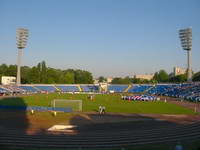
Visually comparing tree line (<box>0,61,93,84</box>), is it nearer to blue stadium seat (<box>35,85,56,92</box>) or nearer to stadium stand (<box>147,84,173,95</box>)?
blue stadium seat (<box>35,85,56,92</box>)

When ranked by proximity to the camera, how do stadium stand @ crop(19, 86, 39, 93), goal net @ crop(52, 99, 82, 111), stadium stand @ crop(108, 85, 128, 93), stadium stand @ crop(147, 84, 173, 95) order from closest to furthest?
goal net @ crop(52, 99, 82, 111), stadium stand @ crop(147, 84, 173, 95), stadium stand @ crop(19, 86, 39, 93), stadium stand @ crop(108, 85, 128, 93)

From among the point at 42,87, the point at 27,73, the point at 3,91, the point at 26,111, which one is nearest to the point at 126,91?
the point at 42,87

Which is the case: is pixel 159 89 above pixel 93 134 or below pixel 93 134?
above

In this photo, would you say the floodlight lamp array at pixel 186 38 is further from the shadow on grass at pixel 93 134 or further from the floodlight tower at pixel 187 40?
the shadow on grass at pixel 93 134

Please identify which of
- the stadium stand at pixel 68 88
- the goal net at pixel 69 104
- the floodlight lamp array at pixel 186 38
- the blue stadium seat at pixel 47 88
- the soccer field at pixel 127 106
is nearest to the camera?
the soccer field at pixel 127 106

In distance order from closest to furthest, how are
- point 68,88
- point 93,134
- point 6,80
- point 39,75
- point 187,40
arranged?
point 93,134, point 187,40, point 68,88, point 6,80, point 39,75

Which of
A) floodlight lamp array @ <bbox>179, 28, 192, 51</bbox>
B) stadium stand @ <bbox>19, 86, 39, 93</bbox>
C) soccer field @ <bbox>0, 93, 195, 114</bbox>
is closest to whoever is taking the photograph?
soccer field @ <bbox>0, 93, 195, 114</bbox>

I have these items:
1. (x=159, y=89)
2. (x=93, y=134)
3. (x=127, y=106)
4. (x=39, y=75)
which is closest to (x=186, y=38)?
(x=159, y=89)

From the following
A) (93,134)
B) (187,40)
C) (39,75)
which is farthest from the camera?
(39,75)

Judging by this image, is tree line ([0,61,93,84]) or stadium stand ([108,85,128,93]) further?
tree line ([0,61,93,84])

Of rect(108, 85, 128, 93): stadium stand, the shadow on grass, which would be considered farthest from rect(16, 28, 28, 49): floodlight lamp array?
the shadow on grass

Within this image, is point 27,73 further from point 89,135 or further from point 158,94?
point 89,135

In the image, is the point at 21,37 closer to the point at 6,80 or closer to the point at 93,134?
the point at 6,80

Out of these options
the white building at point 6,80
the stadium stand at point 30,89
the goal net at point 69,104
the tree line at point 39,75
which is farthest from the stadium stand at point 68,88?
Result: the goal net at point 69,104
